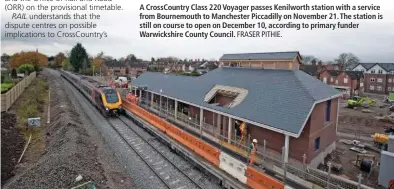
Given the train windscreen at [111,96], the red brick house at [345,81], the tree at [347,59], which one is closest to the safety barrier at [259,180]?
the train windscreen at [111,96]

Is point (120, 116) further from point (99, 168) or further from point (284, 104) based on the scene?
point (284, 104)

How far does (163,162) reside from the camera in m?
15.6

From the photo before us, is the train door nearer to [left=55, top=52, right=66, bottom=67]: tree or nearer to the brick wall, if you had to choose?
the brick wall

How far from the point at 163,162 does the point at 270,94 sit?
7.66m

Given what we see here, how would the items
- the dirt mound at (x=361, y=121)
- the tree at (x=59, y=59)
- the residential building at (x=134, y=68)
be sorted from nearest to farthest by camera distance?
the dirt mound at (x=361, y=121) → the residential building at (x=134, y=68) → the tree at (x=59, y=59)

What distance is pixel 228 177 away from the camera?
12.9 m

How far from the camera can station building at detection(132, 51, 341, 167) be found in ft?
46.8

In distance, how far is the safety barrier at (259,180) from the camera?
422 inches

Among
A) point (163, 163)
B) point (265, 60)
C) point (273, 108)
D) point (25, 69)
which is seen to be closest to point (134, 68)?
point (25, 69)

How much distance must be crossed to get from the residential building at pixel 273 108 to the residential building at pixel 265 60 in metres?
1.49

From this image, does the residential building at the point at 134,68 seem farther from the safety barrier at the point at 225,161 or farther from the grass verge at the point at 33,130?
the safety barrier at the point at 225,161

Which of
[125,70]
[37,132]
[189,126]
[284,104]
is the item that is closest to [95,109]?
[37,132]

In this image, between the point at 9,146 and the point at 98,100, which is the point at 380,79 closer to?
the point at 98,100

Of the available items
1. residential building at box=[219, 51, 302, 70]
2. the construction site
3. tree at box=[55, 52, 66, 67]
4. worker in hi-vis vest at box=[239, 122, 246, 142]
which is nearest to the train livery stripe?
worker in hi-vis vest at box=[239, 122, 246, 142]
